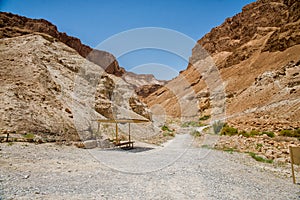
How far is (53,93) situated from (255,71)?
42461 mm

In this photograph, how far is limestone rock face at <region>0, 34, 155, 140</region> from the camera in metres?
11.1

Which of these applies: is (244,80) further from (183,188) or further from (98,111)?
(183,188)

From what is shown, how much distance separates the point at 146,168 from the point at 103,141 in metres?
6.21

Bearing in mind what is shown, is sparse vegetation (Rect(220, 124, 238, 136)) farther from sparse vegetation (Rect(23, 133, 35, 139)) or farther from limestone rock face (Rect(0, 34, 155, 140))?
→ sparse vegetation (Rect(23, 133, 35, 139))

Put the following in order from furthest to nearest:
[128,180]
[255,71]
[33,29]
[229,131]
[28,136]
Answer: [33,29]
[255,71]
[229,131]
[28,136]
[128,180]

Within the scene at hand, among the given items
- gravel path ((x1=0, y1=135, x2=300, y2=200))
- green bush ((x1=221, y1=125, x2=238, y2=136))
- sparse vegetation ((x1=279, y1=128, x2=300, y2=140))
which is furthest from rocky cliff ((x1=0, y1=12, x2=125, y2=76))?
gravel path ((x1=0, y1=135, x2=300, y2=200))

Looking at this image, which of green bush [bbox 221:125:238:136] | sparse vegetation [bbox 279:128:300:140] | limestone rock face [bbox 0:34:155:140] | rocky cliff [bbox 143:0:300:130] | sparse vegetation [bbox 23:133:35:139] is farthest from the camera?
rocky cliff [bbox 143:0:300:130]

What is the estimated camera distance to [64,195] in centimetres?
431

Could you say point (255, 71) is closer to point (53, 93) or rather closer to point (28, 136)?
point (53, 93)

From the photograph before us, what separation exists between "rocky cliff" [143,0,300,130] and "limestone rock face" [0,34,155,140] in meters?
13.7

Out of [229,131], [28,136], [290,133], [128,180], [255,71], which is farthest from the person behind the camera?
[255,71]

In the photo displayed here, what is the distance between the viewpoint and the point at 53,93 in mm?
14148

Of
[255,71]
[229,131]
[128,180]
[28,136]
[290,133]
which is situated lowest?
[128,180]

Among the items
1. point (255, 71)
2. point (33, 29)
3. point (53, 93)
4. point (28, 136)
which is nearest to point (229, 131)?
point (53, 93)
